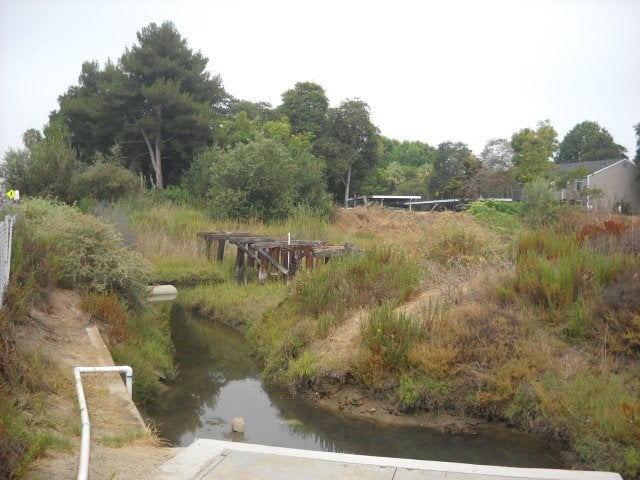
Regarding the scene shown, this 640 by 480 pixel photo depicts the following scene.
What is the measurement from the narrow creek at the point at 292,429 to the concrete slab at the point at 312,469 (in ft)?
6.33

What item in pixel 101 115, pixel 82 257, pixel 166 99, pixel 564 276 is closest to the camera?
pixel 564 276

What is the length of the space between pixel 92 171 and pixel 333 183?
3013 cm

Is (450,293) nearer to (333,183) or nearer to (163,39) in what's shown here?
(163,39)

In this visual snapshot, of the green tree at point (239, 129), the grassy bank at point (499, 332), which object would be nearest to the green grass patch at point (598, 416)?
the grassy bank at point (499, 332)

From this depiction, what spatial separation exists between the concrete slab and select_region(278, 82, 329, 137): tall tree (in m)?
47.5

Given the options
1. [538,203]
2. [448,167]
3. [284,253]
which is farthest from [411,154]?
[284,253]

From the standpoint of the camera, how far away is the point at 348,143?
51.4 m

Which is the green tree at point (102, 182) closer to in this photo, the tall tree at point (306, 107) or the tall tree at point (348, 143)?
the tall tree at point (348, 143)

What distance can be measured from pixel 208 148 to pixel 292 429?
101 feet

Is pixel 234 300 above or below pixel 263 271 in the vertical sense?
below

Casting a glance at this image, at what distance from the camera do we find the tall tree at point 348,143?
4991 centimetres

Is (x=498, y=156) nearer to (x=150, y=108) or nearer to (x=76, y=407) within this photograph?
Result: (x=150, y=108)

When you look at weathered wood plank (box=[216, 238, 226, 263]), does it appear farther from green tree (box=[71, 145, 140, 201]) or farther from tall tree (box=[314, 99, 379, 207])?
tall tree (box=[314, 99, 379, 207])

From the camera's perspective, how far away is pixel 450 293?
31.7ft
